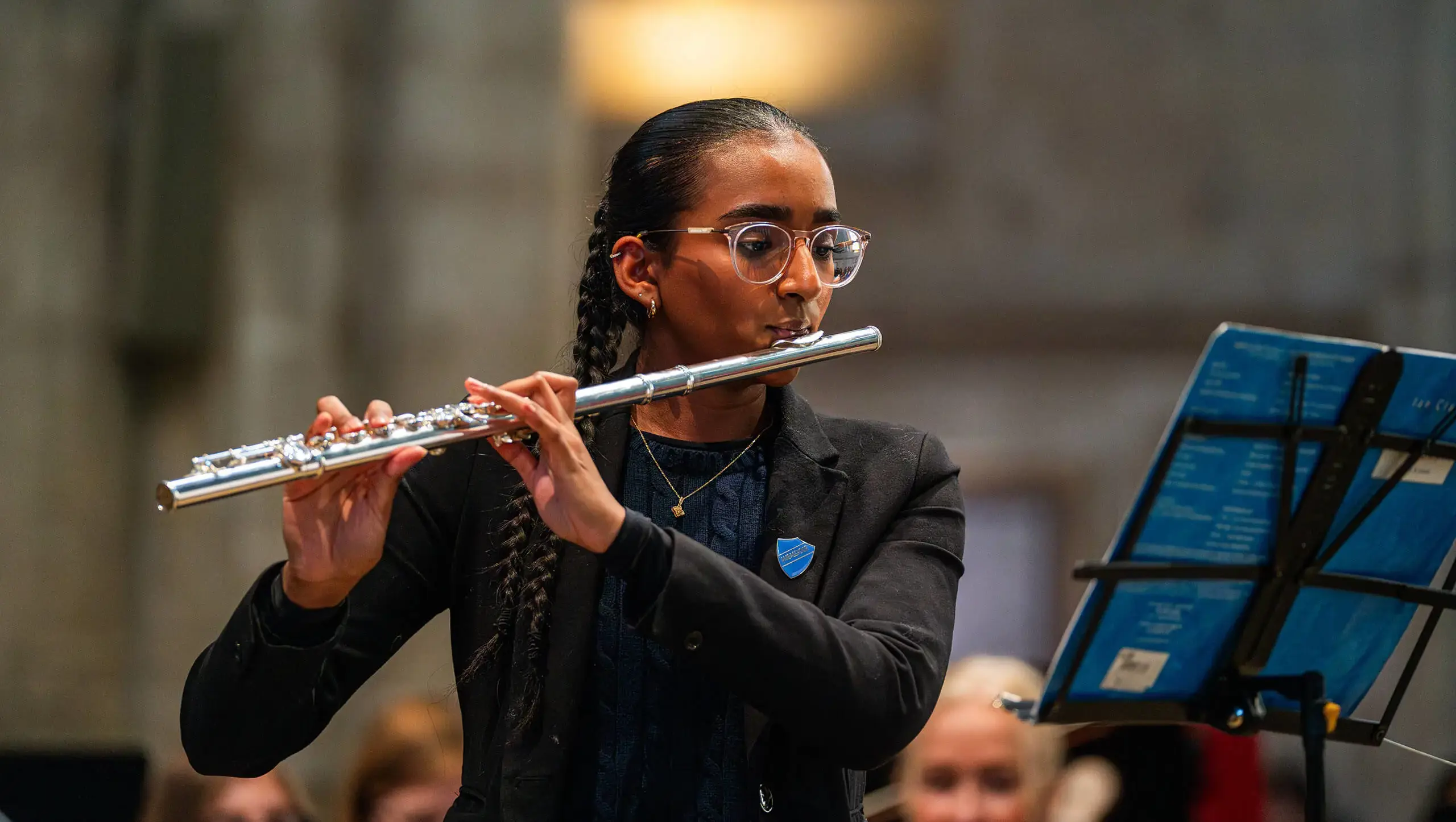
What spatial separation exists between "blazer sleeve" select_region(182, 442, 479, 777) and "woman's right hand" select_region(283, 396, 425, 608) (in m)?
0.05

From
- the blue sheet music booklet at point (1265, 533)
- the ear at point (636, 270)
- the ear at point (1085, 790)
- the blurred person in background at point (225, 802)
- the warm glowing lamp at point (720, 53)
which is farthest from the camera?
the warm glowing lamp at point (720, 53)

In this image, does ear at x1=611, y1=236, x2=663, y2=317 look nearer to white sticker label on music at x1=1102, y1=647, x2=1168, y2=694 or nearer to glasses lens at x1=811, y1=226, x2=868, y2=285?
glasses lens at x1=811, y1=226, x2=868, y2=285

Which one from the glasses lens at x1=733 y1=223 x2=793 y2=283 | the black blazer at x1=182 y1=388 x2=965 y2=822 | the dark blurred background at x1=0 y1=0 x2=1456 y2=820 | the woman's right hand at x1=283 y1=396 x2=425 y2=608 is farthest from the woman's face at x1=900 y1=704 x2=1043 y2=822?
the woman's right hand at x1=283 y1=396 x2=425 y2=608

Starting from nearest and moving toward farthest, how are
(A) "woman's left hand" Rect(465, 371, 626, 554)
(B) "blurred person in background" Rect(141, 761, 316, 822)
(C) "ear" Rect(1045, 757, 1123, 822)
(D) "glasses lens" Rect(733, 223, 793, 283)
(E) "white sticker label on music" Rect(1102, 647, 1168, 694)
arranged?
(A) "woman's left hand" Rect(465, 371, 626, 554) < (E) "white sticker label on music" Rect(1102, 647, 1168, 694) < (D) "glasses lens" Rect(733, 223, 793, 283) < (B) "blurred person in background" Rect(141, 761, 316, 822) < (C) "ear" Rect(1045, 757, 1123, 822)

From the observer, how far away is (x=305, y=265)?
4.53 metres

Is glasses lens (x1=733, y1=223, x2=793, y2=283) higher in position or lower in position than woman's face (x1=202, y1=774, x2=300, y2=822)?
higher

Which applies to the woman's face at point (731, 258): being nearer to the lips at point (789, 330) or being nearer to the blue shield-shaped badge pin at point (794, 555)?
the lips at point (789, 330)

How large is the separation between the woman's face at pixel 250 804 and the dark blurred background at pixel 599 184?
850 millimetres

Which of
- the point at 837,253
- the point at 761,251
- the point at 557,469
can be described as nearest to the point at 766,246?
the point at 761,251

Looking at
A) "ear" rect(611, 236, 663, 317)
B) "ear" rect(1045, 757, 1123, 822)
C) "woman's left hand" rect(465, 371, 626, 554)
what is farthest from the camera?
"ear" rect(1045, 757, 1123, 822)

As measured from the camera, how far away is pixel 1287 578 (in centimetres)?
178

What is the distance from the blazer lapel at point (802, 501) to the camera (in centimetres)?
181

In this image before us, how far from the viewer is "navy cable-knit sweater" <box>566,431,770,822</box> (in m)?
1.71

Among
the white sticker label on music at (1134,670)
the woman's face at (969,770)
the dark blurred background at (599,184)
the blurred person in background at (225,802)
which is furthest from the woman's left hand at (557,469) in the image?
the dark blurred background at (599,184)
